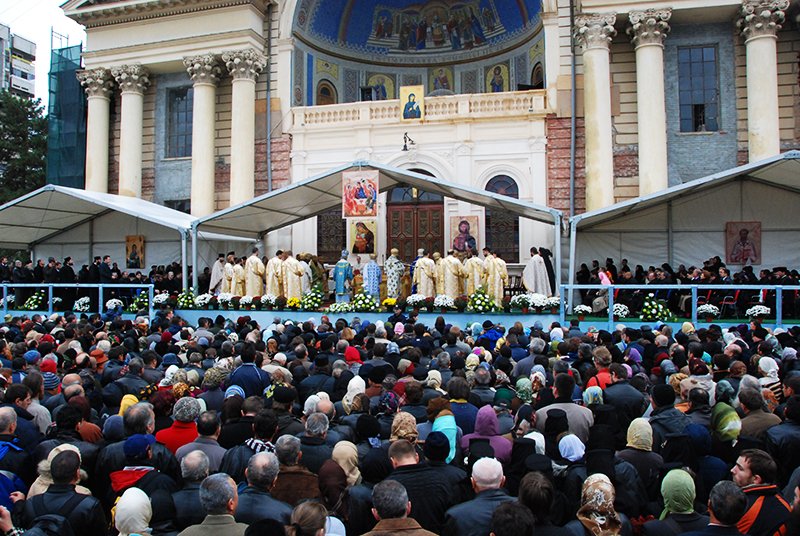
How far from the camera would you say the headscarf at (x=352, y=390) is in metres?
6.78

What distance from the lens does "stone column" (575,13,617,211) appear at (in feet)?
75.2

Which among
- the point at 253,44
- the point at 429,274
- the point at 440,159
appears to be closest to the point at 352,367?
the point at 429,274

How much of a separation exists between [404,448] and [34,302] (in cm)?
1898

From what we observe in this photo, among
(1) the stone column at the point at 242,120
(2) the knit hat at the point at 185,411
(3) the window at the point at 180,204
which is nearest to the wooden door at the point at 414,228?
(1) the stone column at the point at 242,120

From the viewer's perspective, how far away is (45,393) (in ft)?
24.2

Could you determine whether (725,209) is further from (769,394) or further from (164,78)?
(164,78)

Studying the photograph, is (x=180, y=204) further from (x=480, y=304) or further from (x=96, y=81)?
(x=480, y=304)

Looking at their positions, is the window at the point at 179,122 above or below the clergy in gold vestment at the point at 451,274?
above

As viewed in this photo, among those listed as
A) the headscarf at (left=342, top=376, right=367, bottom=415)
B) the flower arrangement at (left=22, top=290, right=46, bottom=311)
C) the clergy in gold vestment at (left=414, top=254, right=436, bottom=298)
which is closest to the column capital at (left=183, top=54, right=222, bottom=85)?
the flower arrangement at (left=22, top=290, right=46, bottom=311)

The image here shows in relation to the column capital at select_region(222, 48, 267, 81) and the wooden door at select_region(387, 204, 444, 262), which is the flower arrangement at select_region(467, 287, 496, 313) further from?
the column capital at select_region(222, 48, 267, 81)

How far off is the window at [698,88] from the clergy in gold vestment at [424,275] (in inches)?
428

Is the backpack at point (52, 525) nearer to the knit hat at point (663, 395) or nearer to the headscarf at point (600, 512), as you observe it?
the headscarf at point (600, 512)

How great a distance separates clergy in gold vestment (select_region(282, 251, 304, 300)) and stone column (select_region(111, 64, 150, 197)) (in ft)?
34.7

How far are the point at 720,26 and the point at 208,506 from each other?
24.5 metres
